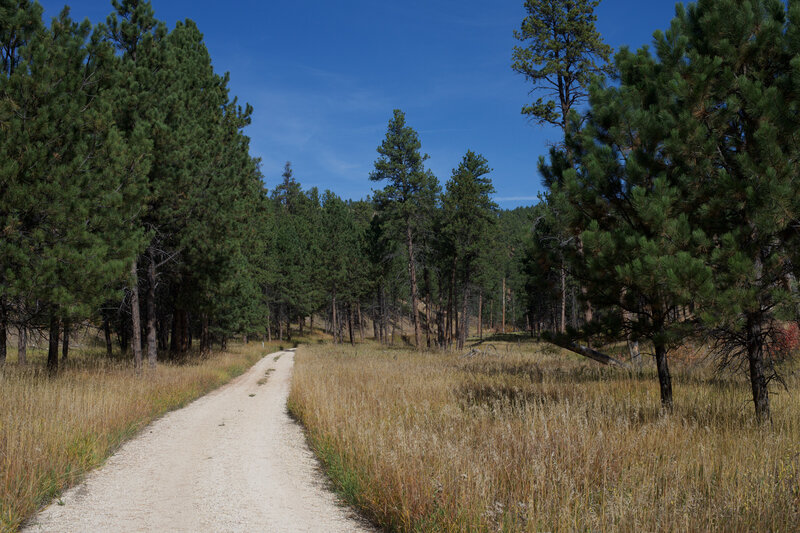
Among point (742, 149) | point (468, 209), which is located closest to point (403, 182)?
point (468, 209)

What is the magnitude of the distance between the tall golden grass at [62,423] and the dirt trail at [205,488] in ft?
0.76

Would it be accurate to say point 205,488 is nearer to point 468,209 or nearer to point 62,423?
point 62,423

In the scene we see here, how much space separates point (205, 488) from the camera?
5.32 m

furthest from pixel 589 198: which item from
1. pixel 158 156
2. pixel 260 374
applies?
pixel 260 374

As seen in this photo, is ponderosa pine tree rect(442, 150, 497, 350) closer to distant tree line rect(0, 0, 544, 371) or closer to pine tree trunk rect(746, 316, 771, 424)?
distant tree line rect(0, 0, 544, 371)

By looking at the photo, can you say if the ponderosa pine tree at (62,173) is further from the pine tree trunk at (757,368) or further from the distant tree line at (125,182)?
the pine tree trunk at (757,368)

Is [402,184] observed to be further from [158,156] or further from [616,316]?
[616,316]

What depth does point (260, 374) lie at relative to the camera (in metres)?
19.5

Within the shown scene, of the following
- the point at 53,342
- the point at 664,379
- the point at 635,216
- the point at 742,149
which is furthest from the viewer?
the point at 53,342

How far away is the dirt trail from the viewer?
14.2 ft

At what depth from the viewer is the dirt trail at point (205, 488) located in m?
4.33

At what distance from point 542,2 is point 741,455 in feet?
53.8

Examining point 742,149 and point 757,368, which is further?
point 757,368

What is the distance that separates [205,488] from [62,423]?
2.66 meters
